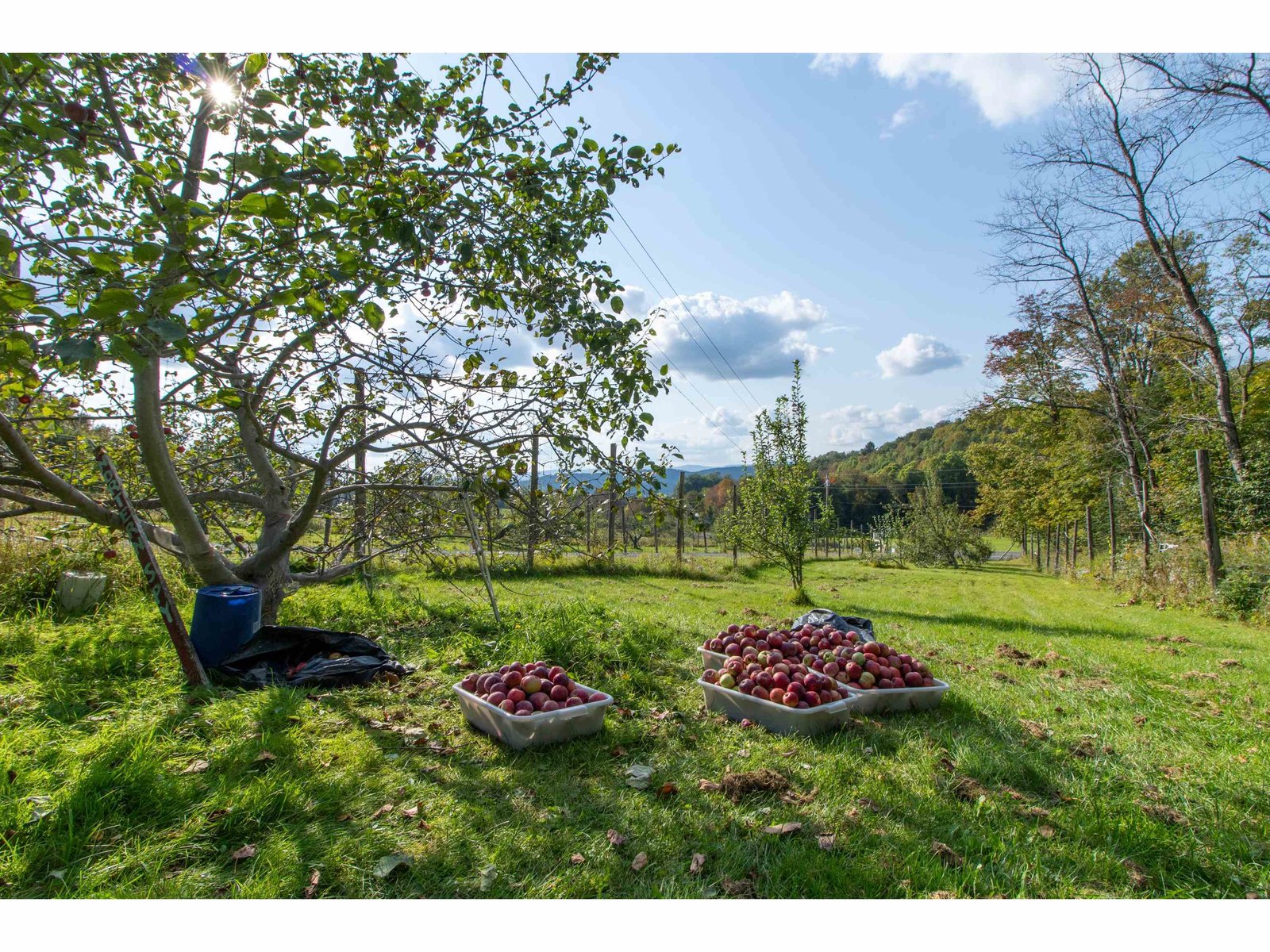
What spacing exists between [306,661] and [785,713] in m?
3.74

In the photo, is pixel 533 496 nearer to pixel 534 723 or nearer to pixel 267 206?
pixel 534 723

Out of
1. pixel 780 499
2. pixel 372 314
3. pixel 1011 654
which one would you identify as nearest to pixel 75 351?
pixel 372 314

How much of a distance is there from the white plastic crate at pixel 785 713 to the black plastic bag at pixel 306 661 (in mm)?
2593

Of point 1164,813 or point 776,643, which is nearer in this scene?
point 1164,813

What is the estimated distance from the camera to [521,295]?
377 cm

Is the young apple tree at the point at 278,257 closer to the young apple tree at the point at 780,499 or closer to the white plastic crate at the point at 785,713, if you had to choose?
the white plastic crate at the point at 785,713

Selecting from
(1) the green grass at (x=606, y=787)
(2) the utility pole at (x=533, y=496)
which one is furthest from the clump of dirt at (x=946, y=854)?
(2) the utility pole at (x=533, y=496)

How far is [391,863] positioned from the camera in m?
2.29

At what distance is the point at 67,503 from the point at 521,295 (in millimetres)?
4059

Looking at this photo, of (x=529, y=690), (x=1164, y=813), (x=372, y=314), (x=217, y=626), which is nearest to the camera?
(x=372, y=314)

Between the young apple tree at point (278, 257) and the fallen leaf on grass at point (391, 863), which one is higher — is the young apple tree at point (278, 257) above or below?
above

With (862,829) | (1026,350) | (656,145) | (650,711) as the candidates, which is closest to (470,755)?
(650,711)

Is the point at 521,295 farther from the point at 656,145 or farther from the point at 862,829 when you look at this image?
the point at 862,829

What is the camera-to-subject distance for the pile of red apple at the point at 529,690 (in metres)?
3.63
